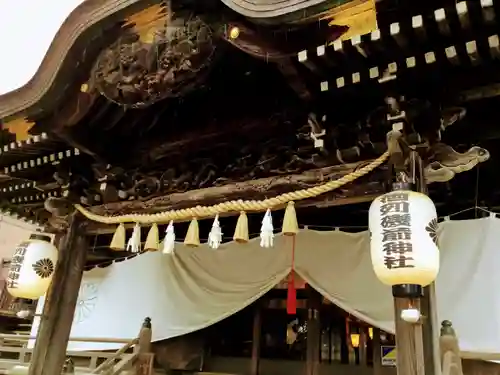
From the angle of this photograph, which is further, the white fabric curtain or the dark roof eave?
the white fabric curtain

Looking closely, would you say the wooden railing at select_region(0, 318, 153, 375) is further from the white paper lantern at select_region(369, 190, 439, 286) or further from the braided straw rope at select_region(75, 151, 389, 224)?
the white paper lantern at select_region(369, 190, 439, 286)

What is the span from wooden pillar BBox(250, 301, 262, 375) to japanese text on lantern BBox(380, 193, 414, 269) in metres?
4.06

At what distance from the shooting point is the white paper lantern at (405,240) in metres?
2.80

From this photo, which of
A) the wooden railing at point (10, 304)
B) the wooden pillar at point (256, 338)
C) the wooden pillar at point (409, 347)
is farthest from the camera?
the wooden railing at point (10, 304)

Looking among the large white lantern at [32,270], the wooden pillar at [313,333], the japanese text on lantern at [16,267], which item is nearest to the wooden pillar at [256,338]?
the wooden pillar at [313,333]

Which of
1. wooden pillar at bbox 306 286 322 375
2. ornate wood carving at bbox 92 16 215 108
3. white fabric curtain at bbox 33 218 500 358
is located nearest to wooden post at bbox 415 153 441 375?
white fabric curtain at bbox 33 218 500 358

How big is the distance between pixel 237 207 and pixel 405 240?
1573mm

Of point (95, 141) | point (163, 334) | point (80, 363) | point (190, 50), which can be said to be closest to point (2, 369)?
point (80, 363)

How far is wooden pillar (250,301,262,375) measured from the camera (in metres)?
6.43

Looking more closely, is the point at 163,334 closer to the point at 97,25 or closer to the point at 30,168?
the point at 30,168

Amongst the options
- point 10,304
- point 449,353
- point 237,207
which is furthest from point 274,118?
point 10,304

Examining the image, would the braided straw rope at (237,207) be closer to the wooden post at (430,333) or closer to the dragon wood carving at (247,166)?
the dragon wood carving at (247,166)

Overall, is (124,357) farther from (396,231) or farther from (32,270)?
(396,231)

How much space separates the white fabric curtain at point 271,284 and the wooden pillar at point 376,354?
1.45 m
